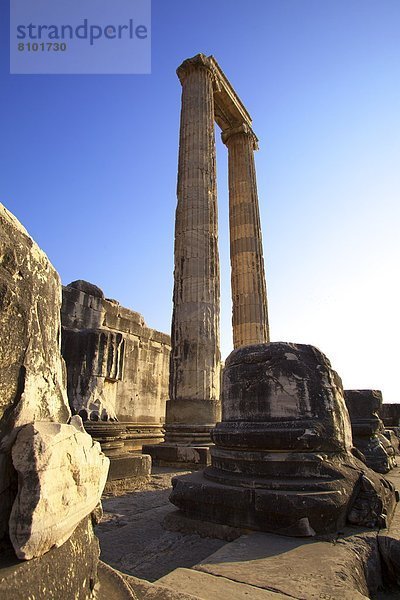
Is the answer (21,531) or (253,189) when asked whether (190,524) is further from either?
(253,189)

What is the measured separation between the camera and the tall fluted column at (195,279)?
864 cm

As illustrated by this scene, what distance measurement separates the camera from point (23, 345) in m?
1.24

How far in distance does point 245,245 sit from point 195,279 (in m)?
4.52

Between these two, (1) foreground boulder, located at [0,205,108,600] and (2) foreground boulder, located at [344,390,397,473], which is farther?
(2) foreground boulder, located at [344,390,397,473]

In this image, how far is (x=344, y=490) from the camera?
295 cm

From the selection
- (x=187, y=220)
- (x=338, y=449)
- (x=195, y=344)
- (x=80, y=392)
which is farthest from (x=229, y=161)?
(x=338, y=449)

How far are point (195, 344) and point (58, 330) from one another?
25.0ft

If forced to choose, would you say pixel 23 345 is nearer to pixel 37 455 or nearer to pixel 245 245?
pixel 37 455

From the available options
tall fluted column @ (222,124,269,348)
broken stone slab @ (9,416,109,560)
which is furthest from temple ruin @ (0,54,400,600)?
tall fluted column @ (222,124,269,348)

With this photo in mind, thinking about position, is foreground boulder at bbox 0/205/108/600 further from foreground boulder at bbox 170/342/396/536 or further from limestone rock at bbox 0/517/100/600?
foreground boulder at bbox 170/342/396/536

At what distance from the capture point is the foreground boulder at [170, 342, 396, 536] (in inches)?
112

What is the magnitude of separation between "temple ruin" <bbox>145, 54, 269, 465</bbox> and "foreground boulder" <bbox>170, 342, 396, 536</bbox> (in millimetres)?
4380

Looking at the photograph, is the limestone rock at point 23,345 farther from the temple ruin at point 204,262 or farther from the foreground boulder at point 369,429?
the temple ruin at point 204,262

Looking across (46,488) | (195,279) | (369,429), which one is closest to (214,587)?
(46,488)
